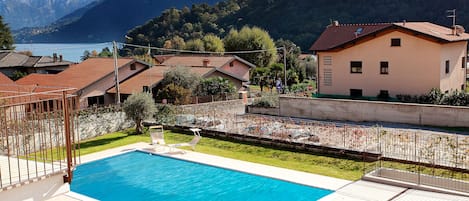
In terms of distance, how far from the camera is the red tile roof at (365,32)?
28609mm

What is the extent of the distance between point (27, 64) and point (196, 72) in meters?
21.7

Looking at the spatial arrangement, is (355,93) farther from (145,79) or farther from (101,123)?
(101,123)

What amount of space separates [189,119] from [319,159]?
9.08 meters

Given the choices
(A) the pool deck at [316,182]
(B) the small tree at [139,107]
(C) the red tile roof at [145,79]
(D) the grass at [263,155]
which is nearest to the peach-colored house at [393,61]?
(C) the red tile roof at [145,79]

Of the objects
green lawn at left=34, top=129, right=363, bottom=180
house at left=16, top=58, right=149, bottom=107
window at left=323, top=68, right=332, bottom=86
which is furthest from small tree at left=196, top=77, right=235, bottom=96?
green lawn at left=34, top=129, right=363, bottom=180

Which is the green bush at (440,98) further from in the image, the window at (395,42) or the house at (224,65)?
the house at (224,65)

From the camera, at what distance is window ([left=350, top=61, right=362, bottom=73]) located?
31.2 meters

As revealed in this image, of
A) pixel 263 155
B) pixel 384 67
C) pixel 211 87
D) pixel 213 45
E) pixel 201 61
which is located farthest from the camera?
pixel 213 45

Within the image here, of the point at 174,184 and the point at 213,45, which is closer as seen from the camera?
the point at 174,184

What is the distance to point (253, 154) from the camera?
19375 millimetres

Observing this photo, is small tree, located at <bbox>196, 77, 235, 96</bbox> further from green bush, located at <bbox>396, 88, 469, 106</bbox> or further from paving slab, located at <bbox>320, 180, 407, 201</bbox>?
paving slab, located at <bbox>320, 180, 407, 201</bbox>

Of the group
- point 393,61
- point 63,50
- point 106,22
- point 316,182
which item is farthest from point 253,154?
point 106,22

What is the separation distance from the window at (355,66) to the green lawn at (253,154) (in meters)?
13.4

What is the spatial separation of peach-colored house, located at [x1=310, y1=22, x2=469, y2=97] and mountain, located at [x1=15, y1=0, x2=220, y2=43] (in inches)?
5402
